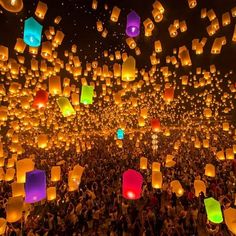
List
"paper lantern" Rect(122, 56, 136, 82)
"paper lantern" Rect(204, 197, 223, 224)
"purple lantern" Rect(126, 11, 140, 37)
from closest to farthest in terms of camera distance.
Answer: "paper lantern" Rect(204, 197, 223, 224) → "paper lantern" Rect(122, 56, 136, 82) → "purple lantern" Rect(126, 11, 140, 37)

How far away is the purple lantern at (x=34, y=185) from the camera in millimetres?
4945

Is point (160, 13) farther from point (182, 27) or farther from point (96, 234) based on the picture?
point (96, 234)

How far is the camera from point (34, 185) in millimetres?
4992

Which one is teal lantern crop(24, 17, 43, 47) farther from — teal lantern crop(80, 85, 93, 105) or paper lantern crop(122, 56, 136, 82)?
paper lantern crop(122, 56, 136, 82)

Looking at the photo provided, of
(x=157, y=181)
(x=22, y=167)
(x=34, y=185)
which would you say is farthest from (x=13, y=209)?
(x=157, y=181)

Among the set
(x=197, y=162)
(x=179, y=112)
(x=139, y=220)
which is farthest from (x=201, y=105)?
(x=139, y=220)

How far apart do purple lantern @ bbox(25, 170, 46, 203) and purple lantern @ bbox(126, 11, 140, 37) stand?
12.0 ft

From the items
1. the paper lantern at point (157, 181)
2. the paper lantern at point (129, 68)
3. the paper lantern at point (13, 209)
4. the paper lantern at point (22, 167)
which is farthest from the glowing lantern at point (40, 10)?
the paper lantern at point (157, 181)

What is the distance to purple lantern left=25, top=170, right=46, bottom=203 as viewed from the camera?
195 inches

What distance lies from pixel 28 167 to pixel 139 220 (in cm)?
361

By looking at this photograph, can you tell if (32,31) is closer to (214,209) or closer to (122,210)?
(214,209)

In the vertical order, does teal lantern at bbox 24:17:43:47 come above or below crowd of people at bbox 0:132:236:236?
above

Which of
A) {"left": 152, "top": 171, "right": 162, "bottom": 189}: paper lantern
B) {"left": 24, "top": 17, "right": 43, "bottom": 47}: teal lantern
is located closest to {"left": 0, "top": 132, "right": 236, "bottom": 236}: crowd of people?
{"left": 152, "top": 171, "right": 162, "bottom": 189}: paper lantern

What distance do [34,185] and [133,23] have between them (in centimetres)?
394
